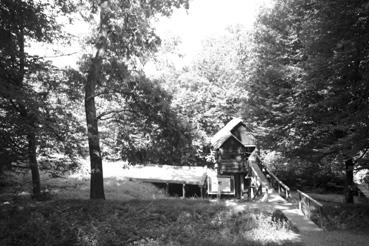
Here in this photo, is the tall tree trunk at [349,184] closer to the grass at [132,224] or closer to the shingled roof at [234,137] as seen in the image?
the grass at [132,224]

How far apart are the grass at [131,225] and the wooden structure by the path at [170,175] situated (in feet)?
37.8

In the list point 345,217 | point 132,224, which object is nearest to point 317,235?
point 345,217

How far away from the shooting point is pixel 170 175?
26.6m

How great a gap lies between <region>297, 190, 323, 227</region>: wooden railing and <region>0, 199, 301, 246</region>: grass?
8.07 feet

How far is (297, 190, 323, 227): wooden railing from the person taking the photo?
558 inches

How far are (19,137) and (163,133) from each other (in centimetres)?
571

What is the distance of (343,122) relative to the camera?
12695 millimetres

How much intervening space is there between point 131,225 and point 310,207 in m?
8.98

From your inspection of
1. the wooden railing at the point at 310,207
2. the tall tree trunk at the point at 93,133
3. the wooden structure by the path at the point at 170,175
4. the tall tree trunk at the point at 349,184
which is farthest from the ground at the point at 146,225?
the wooden structure by the path at the point at 170,175

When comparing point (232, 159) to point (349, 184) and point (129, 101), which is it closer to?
point (349, 184)

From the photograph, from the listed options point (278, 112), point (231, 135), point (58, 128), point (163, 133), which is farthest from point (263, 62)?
point (58, 128)

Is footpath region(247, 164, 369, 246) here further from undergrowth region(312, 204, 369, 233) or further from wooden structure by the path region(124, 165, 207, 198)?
wooden structure by the path region(124, 165, 207, 198)

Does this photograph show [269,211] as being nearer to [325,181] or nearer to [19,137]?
[19,137]

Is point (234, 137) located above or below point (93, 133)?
above
